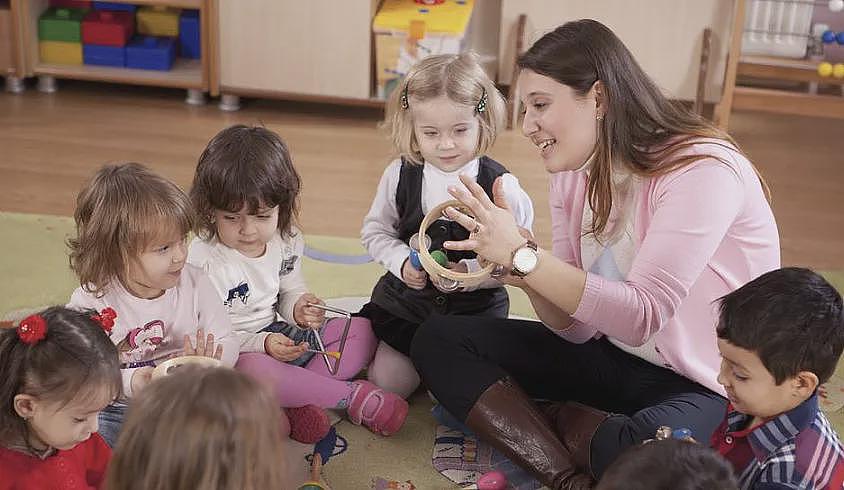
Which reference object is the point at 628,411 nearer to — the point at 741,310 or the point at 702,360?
the point at 702,360

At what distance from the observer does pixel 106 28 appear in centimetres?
343

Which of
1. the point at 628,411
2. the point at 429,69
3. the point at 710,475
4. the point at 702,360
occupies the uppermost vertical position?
the point at 429,69

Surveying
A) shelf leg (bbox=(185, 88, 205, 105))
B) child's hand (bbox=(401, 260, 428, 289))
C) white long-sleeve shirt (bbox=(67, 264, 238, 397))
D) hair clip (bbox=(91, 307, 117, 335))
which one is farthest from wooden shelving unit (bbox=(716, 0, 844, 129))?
hair clip (bbox=(91, 307, 117, 335))

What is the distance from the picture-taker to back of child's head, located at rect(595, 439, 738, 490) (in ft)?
3.23

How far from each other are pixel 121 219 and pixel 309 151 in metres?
1.53

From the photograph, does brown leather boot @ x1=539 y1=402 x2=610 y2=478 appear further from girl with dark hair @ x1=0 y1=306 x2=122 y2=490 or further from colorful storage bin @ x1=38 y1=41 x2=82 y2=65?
colorful storage bin @ x1=38 y1=41 x2=82 y2=65

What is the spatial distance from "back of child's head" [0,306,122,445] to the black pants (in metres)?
0.58

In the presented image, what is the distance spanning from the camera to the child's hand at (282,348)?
72.8 inches

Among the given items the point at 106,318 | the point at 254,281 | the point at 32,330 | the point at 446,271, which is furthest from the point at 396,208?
the point at 32,330

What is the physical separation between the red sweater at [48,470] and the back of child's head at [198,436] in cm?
37

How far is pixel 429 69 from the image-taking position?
6.20 ft

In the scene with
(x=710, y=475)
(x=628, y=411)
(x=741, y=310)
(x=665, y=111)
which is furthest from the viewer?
(x=628, y=411)

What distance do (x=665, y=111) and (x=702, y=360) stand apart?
0.36 metres

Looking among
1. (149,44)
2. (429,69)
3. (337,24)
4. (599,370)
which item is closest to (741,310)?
(599,370)
